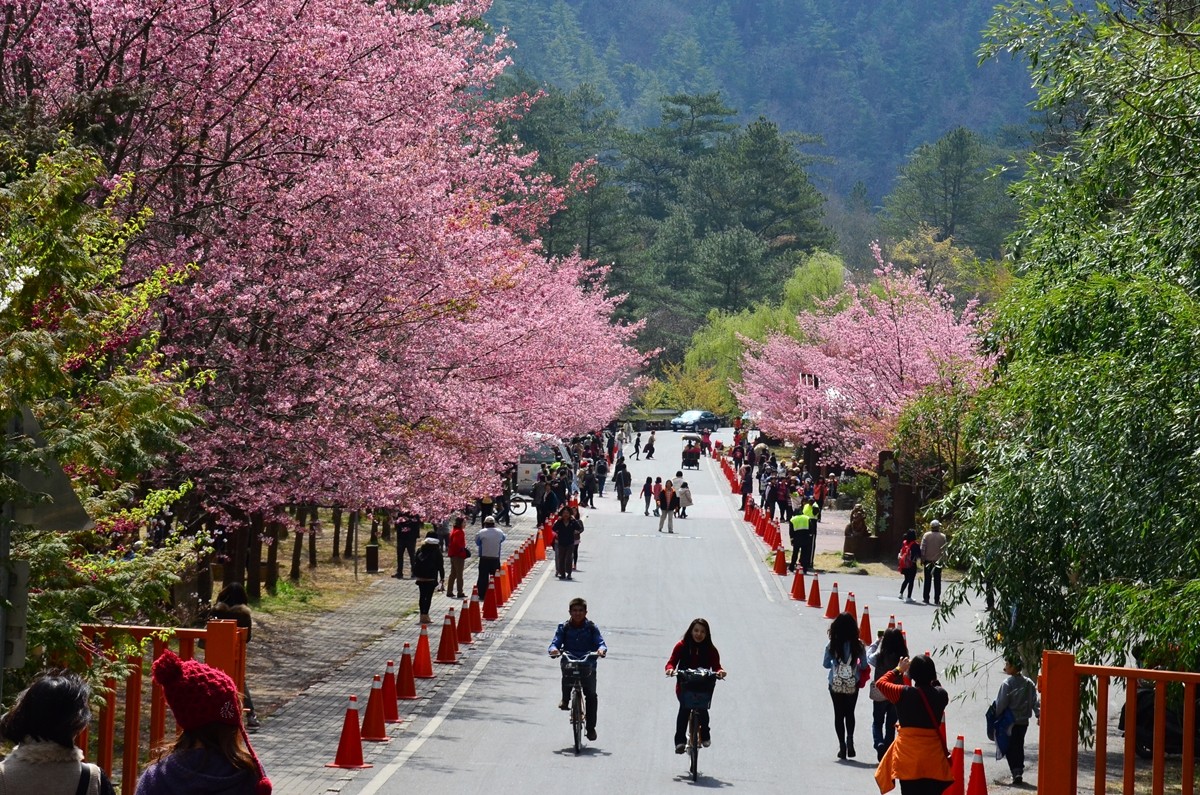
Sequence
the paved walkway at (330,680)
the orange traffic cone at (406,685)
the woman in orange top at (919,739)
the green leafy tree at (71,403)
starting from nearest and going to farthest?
1. the green leafy tree at (71,403)
2. the woman in orange top at (919,739)
3. the paved walkway at (330,680)
4. the orange traffic cone at (406,685)

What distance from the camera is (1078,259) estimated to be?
50.1ft

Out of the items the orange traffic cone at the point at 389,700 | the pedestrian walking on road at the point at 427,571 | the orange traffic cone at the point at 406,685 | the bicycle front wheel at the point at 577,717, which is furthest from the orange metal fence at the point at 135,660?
the pedestrian walking on road at the point at 427,571

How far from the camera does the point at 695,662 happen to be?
14453 mm

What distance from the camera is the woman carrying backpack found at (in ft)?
49.0

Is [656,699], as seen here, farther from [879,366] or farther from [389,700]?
[879,366]

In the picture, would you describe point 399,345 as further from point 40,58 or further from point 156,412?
point 156,412

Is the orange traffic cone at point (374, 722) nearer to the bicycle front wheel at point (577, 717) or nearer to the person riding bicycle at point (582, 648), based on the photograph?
the person riding bicycle at point (582, 648)

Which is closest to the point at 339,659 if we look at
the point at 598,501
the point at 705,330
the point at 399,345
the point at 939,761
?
the point at 399,345

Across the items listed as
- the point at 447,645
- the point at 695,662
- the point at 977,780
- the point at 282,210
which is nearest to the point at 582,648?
the point at 695,662

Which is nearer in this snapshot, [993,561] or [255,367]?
[993,561]

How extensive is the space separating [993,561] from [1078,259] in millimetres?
3193

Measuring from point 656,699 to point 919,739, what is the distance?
24.3 ft

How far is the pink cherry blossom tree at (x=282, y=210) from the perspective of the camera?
17609mm

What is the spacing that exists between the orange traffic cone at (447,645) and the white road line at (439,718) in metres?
0.36
